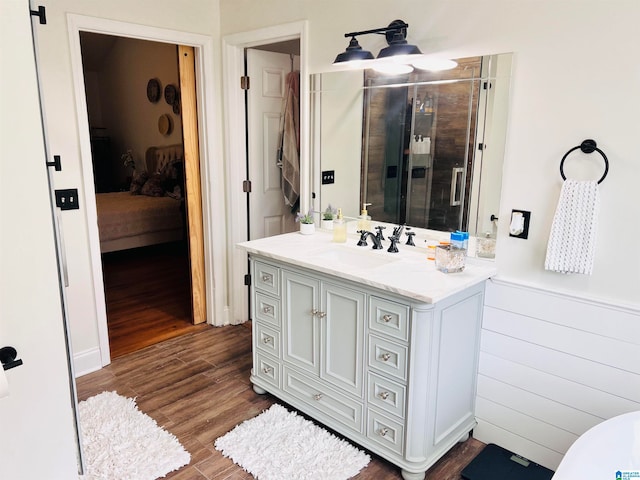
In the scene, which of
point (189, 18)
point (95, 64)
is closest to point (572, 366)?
point (189, 18)

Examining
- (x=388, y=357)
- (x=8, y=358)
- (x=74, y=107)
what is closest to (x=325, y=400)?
(x=388, y=357)

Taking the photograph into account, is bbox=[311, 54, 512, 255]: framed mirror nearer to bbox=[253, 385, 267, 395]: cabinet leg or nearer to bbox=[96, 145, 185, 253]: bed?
bbox=[253, 385, 267, 395]: cabinet leg

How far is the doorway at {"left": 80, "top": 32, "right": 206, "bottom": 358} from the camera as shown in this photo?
385cm

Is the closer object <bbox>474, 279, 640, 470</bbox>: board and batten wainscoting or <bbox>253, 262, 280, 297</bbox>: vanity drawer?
<bbox>474, 279, 640, 470</bbox>: board and batten wainscoting

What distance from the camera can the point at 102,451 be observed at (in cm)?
232

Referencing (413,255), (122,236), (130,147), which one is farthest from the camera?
(130,147)

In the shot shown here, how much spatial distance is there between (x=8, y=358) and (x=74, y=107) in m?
1.98

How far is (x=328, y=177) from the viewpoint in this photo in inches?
119

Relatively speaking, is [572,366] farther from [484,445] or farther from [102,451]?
[102,451]

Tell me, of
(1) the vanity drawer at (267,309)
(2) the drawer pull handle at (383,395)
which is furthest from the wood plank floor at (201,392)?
(1) the vanity drawer at (267,309)

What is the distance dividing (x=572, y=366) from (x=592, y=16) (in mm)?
1439

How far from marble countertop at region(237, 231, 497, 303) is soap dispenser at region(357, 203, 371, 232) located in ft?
0.25

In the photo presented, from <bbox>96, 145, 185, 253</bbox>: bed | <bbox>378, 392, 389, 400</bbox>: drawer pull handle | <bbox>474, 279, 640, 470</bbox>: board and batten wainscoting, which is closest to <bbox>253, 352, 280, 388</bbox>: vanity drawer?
<bbox>378, 392, 389, 400</bbox>: drawer pull handle

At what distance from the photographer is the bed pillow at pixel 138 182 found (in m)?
6.34
